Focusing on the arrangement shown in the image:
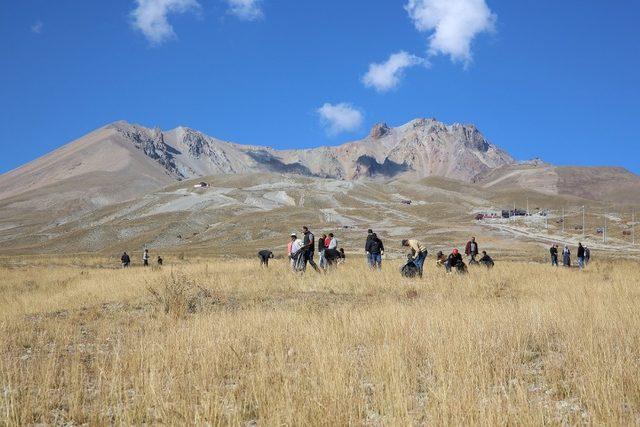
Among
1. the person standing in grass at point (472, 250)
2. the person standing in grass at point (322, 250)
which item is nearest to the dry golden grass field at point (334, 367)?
the person standing in grass at point (322, 250)

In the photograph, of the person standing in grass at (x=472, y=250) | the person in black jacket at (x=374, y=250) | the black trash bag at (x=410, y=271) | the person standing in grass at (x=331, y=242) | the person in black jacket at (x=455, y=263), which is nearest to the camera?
the black trash bag at (x=410, y=271)

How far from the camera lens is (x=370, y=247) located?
2019 cm

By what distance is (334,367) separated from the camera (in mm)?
5070

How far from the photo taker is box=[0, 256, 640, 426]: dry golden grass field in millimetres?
4113

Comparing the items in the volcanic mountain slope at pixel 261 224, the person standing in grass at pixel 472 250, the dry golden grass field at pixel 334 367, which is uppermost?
the volcanic mountain slope at pixel 261 224

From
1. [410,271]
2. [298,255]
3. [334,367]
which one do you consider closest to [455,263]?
[410,271]

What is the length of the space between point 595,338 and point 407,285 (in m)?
8.55

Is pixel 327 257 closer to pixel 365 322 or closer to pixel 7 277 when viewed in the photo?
pixel 365 322

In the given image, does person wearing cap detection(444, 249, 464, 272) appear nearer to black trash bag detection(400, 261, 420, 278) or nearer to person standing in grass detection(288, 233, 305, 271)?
black trash bag detection(400, 261, 420, 278)

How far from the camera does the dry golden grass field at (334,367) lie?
4.11 meters

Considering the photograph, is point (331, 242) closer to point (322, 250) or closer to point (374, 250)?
point (322, 250)

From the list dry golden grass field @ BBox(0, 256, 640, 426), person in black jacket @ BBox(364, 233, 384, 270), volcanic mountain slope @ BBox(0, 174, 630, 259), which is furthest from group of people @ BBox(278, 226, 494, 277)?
volcanic mountain slope @ BBox(0, 174, 630, 259)

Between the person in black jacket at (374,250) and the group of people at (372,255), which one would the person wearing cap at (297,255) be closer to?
the group of people at (372,255)

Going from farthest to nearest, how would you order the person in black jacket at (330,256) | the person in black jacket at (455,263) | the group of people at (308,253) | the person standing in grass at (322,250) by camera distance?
the person in black jacket at (330,256) → the person standing in grass at (322,250) → the group of people at (308,253) → the person in black jacket at (455,263)
